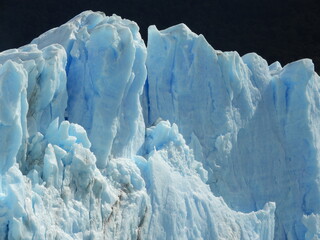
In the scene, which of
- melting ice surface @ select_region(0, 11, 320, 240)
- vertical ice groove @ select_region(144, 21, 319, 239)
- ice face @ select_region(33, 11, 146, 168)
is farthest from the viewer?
vertical ice groove @ select_region(144, 21, 319, 239)

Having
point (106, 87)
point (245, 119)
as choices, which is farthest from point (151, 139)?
point (245, 119)

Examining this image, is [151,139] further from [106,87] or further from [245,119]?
[245,119]

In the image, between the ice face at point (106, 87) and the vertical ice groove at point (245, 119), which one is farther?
the vertical ice groove at point (245, 119)

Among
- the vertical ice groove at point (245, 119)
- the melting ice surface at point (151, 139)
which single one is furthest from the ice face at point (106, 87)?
the vertical ice groove at point (245, 119)

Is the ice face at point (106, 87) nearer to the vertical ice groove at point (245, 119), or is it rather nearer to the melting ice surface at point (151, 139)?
the melting ice surface at point (151, 139)

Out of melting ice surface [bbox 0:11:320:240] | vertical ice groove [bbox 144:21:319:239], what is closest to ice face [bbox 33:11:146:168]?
melting ice surface [bbox 0:11:320:240]

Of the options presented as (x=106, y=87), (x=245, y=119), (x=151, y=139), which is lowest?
(x=151, y=139)

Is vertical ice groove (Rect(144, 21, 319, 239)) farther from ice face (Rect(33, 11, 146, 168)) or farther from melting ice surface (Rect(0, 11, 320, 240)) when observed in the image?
ice face (Rect(33, 11, 146, 168))

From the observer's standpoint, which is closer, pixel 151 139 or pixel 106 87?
pixel 106 87

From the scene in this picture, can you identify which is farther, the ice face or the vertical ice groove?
the vertical ice groove
